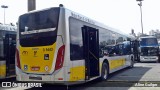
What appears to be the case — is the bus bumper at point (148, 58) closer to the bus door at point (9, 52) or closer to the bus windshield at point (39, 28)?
the bus door at point (9, 52)

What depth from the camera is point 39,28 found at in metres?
9.95

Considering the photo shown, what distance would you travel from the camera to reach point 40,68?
31.6ft

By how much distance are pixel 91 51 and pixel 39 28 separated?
10.3 feet

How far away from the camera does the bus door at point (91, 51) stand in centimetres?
1088

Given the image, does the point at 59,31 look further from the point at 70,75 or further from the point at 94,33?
the point at 94,33

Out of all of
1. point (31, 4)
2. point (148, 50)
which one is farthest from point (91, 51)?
point (148, 50)

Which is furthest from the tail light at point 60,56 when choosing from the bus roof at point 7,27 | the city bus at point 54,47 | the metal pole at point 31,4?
the metal pole at point 31,4

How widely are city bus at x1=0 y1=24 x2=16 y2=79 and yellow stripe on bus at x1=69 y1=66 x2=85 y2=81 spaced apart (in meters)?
4.75

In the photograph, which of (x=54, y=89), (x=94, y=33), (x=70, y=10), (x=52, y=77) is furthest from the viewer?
(x=94, y=33)

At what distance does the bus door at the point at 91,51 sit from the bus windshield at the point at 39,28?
1.67m

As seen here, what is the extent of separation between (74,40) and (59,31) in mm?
802

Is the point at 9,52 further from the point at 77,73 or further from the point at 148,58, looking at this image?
the point at 148,58

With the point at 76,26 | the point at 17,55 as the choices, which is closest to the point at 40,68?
the point at 17,55

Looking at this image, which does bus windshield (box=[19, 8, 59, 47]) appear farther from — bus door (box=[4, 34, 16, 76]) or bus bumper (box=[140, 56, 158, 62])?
bus bumper (box=[140, 56, 158, 62])
